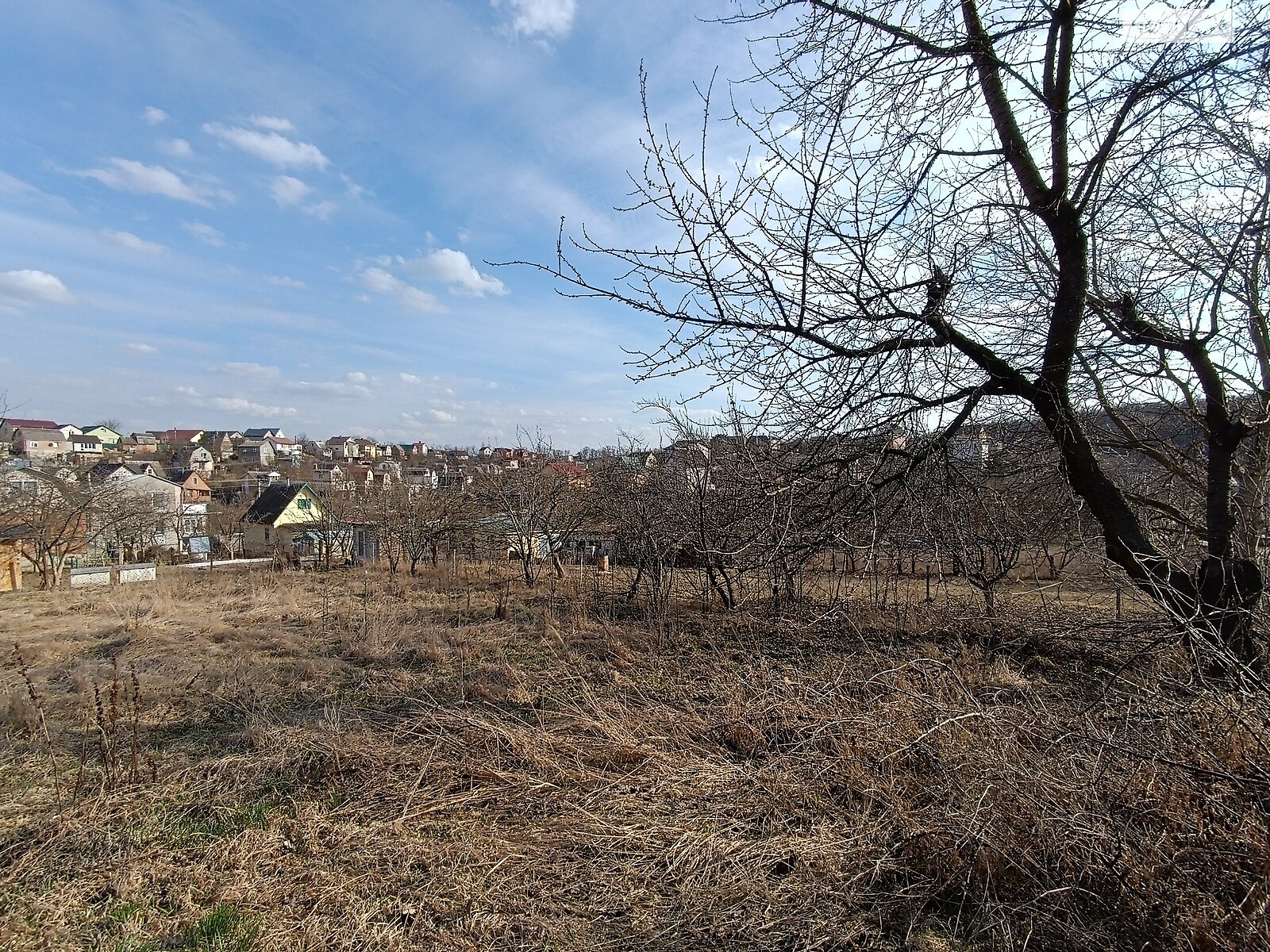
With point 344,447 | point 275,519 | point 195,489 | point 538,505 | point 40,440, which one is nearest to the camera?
point 538,505

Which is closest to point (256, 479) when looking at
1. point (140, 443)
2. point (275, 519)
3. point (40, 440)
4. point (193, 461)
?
point (193, 461)

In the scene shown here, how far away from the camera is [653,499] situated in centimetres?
964

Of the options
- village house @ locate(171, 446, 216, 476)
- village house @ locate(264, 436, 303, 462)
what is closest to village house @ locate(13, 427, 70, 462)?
village house @ locate(171, 446, 216, 476)

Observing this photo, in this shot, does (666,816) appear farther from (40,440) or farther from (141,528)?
(40,440)

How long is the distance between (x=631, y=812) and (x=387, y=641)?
5.49 metres

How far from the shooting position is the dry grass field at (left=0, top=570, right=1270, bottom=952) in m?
2.06

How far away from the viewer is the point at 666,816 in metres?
3.02

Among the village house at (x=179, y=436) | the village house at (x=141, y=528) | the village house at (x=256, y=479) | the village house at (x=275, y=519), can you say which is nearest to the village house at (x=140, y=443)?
the village house at (x=179, y=436)

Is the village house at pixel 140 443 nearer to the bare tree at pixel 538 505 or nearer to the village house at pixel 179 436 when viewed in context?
the village house at pixel 179 436

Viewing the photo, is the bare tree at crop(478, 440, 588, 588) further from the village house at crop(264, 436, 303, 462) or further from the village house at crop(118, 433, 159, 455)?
the village house at crop(118, 433, 159, 455)

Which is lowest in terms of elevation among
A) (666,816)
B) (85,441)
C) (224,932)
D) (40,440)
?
(224,932)

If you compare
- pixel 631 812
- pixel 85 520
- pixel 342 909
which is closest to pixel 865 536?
pixel 631 812

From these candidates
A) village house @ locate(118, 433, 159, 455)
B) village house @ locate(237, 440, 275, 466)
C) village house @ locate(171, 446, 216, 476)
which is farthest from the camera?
village house @ locate(237, 440, 275, 466)

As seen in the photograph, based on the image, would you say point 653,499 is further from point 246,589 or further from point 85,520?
point 85,520
